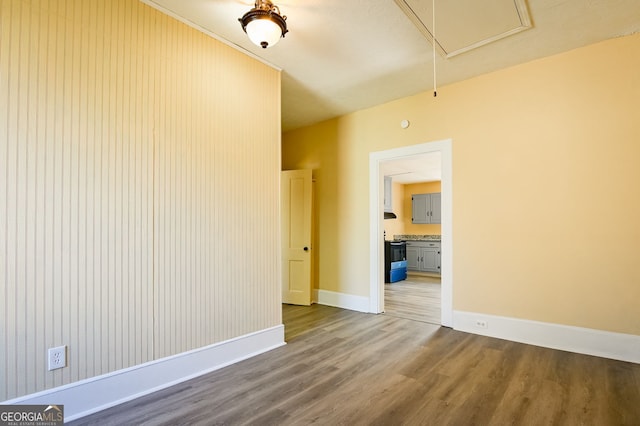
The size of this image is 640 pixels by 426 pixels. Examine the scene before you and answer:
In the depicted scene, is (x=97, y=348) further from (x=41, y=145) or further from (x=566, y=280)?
(x=566, y=280)

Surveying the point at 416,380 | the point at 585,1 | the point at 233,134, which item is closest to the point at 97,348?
the point at 233,134

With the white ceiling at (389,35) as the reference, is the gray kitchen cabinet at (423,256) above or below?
below

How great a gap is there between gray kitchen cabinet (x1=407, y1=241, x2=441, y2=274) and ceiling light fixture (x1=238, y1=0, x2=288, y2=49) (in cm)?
714

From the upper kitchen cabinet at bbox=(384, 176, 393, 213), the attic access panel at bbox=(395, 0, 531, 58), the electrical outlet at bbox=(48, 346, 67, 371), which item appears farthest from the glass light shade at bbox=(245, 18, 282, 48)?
the upper kitchen cabinet at bbox=(384, 176, 393, 213)

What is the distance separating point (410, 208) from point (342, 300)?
5316mm

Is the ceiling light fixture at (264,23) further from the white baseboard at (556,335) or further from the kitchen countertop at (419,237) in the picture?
the kitchen countertop at (419,237)

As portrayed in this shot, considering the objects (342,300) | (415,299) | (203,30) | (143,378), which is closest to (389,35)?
(203,30)

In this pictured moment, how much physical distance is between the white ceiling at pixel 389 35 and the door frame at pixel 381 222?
81cm

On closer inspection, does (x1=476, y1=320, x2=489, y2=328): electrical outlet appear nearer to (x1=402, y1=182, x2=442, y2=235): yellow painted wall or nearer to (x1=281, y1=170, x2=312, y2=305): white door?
(x1=281, y1=170, x2=312, y2=305): white door

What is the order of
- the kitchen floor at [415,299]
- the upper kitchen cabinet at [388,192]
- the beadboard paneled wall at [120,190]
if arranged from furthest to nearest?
1. the upper kitchen cabinet at [388,192]
2. the kitchen floor at [415,299]
3. the beadboard paneled wall at [120,190]

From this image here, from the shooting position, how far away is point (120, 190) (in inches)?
89.2

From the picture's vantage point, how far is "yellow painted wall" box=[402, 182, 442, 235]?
8.94m

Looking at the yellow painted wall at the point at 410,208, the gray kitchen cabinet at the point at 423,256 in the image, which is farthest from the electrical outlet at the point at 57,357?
the yellow painted wall at the point at 410,208

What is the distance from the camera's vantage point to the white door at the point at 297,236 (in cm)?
501
